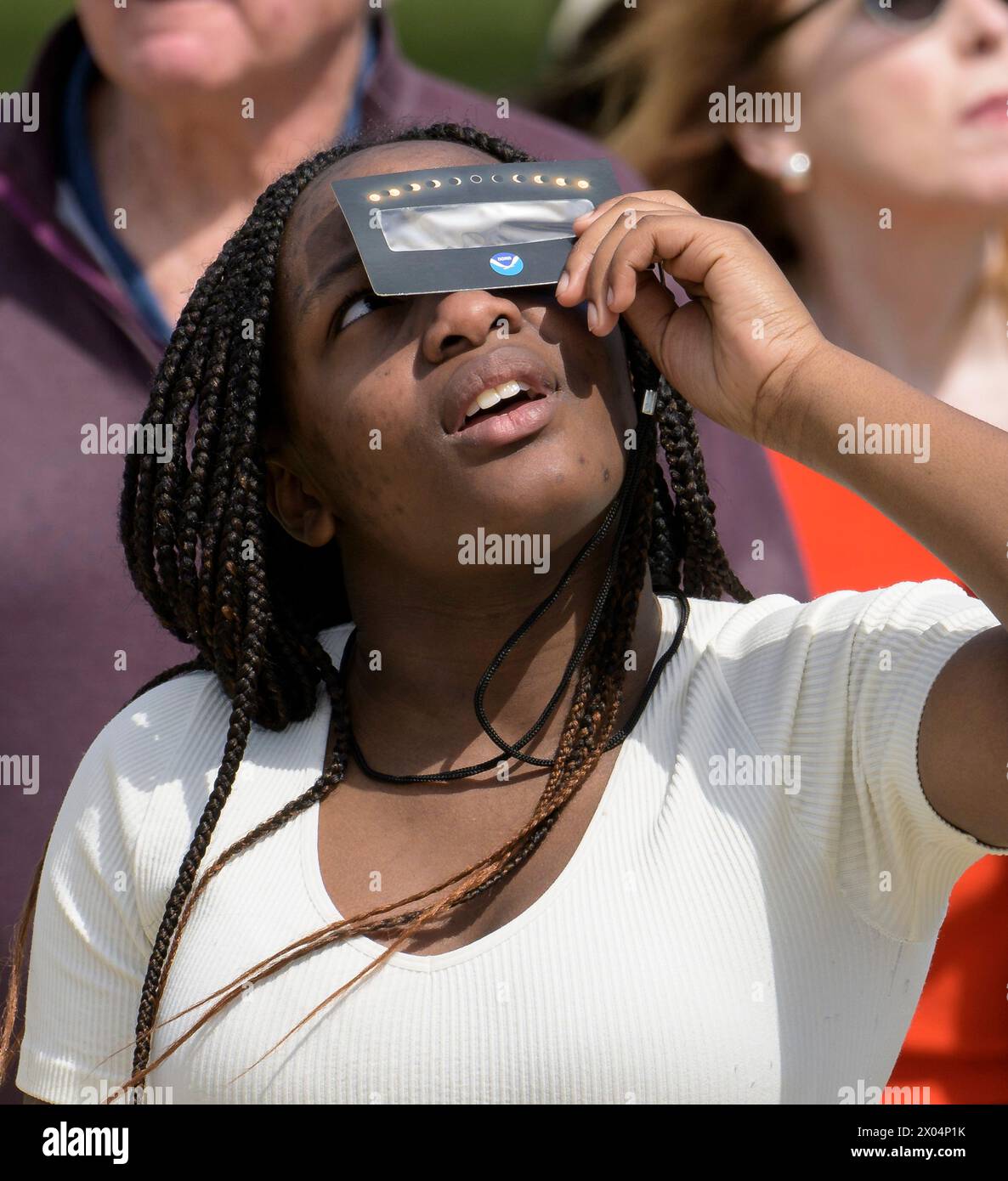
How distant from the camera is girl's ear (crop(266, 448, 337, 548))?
2023mm

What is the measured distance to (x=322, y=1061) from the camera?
174 centimetres

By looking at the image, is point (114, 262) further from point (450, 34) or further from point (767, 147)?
point (450, 34)

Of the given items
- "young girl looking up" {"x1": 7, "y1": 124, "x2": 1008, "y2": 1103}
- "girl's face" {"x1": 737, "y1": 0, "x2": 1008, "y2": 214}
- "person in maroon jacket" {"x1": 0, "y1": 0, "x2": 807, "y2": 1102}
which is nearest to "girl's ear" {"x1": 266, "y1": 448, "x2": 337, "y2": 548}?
"young girl looking up" {"x1": 7, "y1": 124, "x2": 1008, "y2": 1103}

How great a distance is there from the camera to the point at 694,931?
1.70 metres

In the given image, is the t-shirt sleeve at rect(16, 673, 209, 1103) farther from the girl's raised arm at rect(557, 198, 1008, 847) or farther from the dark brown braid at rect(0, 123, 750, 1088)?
the girl's raised arm at rect(557, 198, 1008, 847)

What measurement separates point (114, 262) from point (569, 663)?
140 centimetres

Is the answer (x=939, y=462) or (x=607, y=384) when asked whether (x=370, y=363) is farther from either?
(x=939, y=462)

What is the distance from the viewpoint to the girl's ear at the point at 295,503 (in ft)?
6.64

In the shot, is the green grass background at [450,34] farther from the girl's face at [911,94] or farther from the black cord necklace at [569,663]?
the black cord necklace at [569,663]

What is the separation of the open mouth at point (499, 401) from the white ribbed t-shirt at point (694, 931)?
1.14 ft

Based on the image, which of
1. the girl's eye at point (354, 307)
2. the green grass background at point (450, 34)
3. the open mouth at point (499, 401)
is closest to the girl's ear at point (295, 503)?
the girl's eye at point (354, 307)

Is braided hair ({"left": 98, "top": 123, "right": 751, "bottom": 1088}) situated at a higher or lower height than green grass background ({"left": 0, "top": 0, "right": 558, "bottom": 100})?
lower

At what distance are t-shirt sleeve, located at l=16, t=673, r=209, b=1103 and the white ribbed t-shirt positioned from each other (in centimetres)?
12

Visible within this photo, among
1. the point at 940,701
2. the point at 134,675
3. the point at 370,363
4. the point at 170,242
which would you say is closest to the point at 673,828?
the point at 940,701
